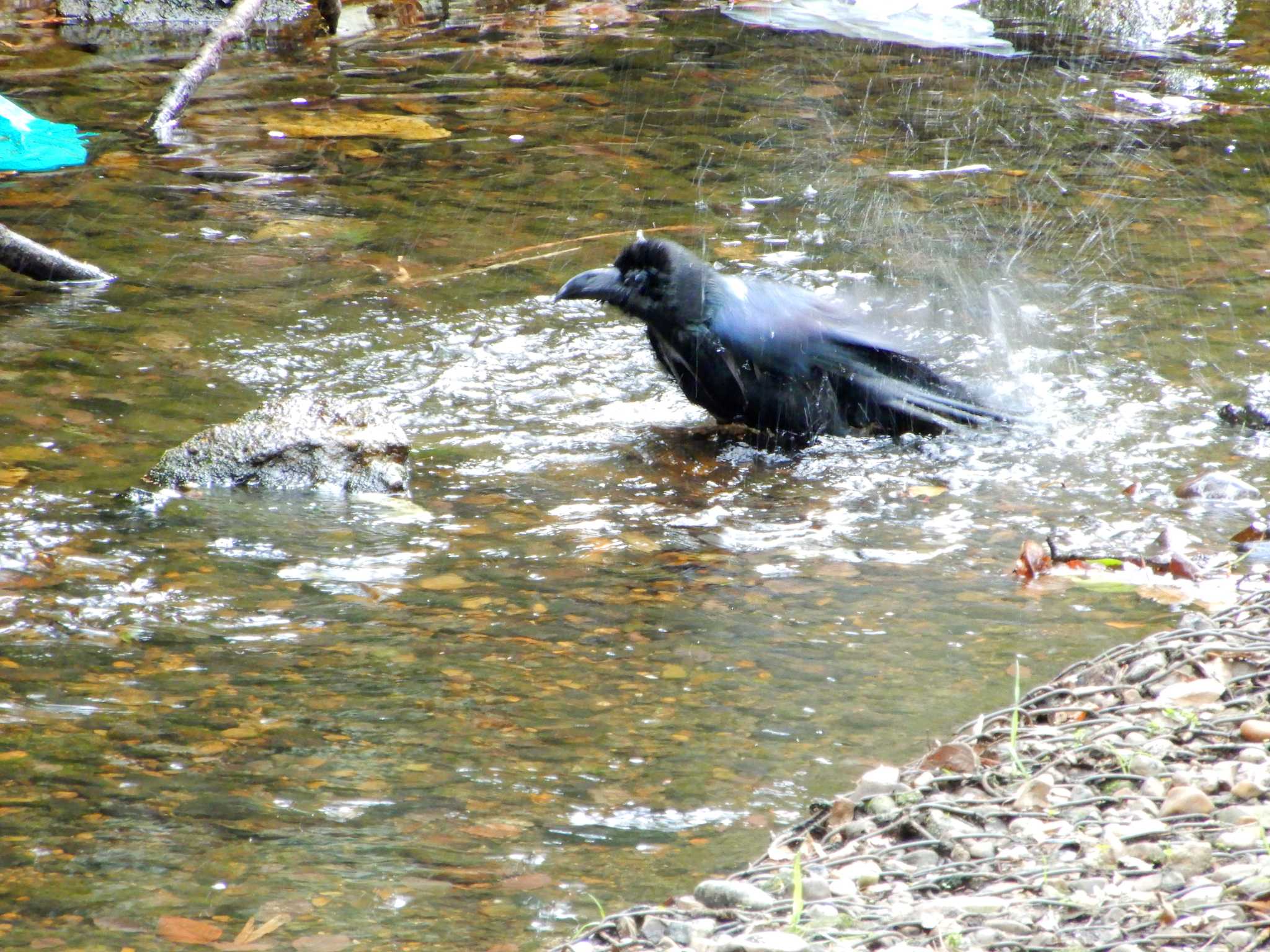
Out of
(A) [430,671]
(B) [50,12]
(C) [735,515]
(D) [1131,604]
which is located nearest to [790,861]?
(A) [430,671]

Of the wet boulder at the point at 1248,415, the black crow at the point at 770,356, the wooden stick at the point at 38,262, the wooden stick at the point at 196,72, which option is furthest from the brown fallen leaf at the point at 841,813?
the wooden stick at the point at 196,72

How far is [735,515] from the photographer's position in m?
5.14

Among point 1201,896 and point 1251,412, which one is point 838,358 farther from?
point 1201,896

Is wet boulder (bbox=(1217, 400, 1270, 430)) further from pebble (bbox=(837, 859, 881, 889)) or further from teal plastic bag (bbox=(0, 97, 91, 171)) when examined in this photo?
teal plastic bag (bbox=(0, 97, 91, 171))

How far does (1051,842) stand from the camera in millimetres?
2873

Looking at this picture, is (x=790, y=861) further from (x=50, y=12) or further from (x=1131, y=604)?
(x=50, y=12)

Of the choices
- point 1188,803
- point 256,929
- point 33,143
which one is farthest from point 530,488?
point 33,143

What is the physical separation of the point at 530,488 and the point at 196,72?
540 centimetres

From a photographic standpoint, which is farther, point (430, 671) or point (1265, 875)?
point (430, 671)

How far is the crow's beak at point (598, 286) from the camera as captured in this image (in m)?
5.80

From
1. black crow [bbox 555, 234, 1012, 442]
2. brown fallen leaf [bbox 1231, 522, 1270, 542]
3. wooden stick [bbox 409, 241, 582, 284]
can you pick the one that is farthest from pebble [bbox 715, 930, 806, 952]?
wooden stick [bbox 409, 241, 582, 284]

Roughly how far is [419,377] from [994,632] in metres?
2.92

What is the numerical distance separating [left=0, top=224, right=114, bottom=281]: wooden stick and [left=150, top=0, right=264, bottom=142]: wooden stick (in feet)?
8.00

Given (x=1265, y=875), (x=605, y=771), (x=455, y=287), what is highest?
(x=455, y=287)
